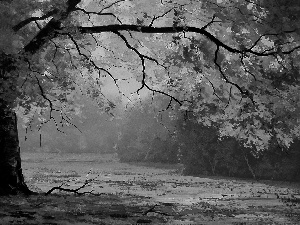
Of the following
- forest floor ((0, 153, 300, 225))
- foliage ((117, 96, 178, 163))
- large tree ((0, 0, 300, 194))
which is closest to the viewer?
forest floor ((0, 153, 300, 225))

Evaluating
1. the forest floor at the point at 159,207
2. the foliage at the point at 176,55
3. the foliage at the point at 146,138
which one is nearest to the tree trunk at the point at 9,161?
the forest floor at the point at 159,207

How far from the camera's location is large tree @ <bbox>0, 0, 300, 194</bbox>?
37.9ft

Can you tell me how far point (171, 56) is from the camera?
1684 centimetres

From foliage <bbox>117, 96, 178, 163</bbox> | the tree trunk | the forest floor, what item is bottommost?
the forest floor

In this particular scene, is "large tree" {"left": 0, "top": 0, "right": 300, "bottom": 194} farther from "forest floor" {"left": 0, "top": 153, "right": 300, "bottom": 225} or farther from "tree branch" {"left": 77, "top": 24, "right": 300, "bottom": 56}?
"forest floor" {"left": 0, "top": 153, "right": 300, "bottom": 225}

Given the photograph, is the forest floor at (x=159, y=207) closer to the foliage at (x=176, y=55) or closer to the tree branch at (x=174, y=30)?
the foliage at (x=176, y=55)

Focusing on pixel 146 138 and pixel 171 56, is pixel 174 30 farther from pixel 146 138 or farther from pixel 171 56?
pixel 146 138

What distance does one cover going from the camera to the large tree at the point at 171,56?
11.6m

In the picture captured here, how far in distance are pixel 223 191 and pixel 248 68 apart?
18.2ft

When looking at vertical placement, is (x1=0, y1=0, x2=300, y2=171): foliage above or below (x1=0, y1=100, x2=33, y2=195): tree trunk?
above

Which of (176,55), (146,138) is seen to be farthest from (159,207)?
(146,138)

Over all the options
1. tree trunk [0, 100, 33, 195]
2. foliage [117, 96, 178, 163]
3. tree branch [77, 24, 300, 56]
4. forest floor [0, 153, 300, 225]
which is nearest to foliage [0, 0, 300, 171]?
tree branch [77, 24, 300, 56]

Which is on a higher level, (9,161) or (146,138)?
(146,138)

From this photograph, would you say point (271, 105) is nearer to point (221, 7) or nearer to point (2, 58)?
point (221, 7)
